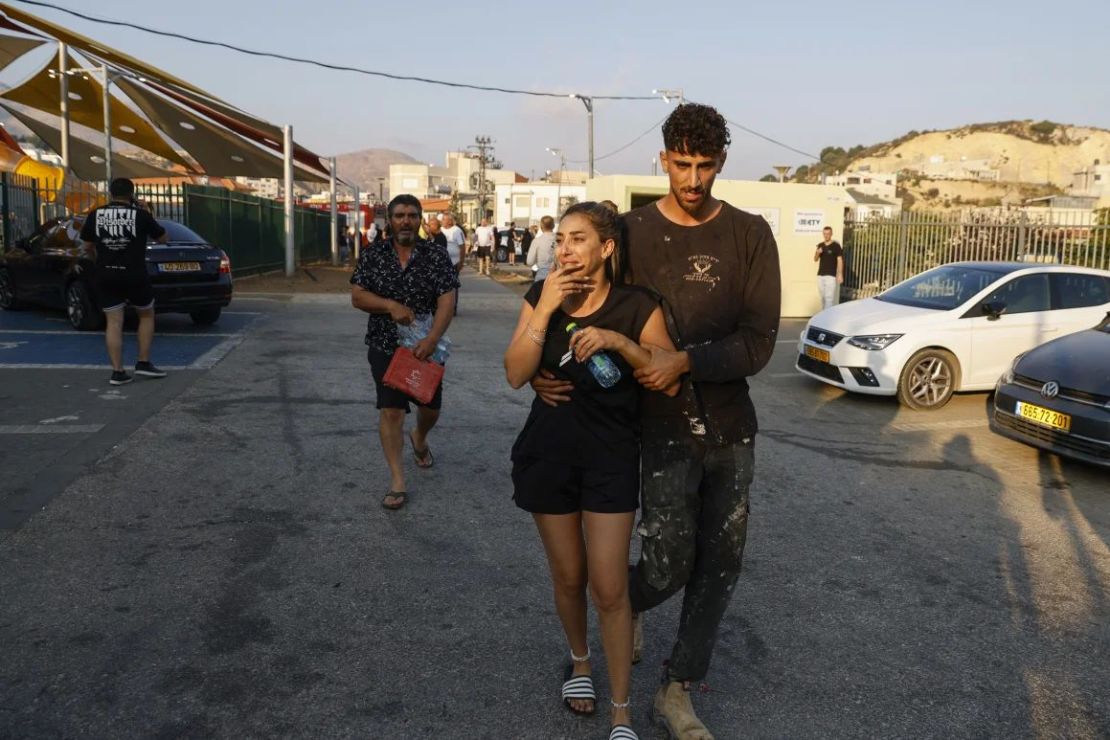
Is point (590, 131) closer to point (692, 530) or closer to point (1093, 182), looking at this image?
point (692, 530)

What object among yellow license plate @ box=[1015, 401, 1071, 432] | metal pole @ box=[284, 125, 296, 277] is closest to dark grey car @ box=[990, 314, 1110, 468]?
yellow license plate @ box=[1015, 401, 1071, 432]

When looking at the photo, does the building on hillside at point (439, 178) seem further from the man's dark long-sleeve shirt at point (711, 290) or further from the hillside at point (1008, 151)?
the man's dark long-sleeve shirt at point (711, 290)

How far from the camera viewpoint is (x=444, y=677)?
3377mm

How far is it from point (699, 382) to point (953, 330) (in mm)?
7189

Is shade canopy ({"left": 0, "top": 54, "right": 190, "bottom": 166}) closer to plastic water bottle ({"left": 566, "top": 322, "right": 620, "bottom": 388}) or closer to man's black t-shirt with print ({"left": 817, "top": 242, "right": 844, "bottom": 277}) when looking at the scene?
man's black t-shirt with print ({"left": 817, "top": 242, "right": 844, "bottom": 277})

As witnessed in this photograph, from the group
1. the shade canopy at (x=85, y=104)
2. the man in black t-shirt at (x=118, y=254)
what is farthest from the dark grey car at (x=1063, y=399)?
the shade canopy at (x=85, y=104)

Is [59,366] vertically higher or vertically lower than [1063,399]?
lower

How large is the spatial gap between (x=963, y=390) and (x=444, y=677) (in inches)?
296

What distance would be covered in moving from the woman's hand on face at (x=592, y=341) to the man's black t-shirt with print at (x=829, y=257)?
49.6ft

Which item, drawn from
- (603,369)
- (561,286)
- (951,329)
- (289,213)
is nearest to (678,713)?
(603,369)

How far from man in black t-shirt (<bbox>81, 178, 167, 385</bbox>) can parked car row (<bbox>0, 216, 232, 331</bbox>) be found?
3.15 m

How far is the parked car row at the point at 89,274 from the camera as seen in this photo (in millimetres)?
12023

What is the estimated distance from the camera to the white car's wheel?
9047 mm

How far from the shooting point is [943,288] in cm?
988
